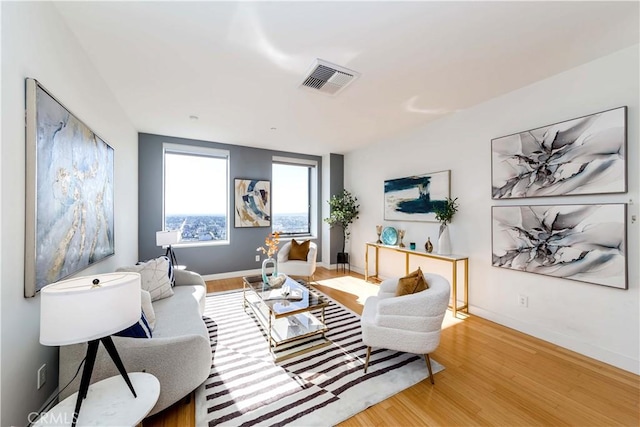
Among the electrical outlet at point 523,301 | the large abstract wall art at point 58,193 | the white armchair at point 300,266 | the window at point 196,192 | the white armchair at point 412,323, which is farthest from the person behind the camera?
the window at point 196,192

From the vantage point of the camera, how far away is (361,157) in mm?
5125

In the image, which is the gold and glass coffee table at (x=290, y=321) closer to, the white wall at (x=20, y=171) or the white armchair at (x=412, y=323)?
the white armchair at (x=412, y=323)

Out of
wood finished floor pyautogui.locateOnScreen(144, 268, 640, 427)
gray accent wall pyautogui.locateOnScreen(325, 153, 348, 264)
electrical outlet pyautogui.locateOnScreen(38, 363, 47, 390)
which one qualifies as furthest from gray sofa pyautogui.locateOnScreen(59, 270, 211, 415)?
gray accent wall pyautogui.locateOnScreen(325, 153, 348, 264)

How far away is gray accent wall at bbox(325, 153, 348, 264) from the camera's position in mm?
5473

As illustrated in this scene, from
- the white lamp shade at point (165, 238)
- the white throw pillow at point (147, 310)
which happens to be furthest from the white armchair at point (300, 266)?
the white throw pillow at point (147, 310)

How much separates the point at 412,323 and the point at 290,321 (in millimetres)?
1376

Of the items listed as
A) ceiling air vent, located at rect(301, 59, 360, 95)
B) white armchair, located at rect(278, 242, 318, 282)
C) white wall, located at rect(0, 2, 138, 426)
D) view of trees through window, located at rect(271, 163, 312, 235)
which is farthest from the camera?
view of trees through window, located at rect(271, 163, 312, 235)

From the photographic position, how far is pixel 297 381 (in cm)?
190

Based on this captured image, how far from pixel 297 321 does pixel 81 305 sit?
204 centimetres

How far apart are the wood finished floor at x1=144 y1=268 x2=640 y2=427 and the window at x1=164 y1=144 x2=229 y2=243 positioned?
3429 millimetres

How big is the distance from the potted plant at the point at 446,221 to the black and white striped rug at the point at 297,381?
1.59m

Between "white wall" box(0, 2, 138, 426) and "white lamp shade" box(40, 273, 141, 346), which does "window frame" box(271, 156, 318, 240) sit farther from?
"white lamp shade" box(40, 273, 141, 346)

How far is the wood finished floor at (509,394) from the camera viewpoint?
157cm

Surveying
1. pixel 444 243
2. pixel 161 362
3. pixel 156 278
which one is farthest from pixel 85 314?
pixel 444 243
